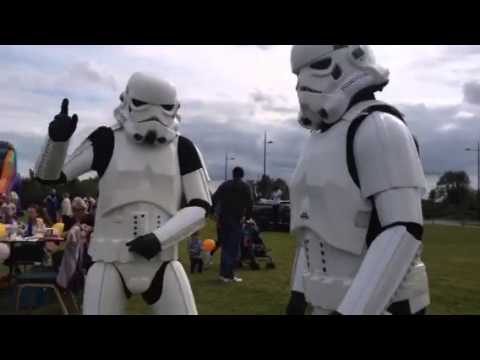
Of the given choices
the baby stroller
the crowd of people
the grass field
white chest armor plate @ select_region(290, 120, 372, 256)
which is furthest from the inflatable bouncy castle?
white chest armor plate @ select_region(290, 120, 372, 256)

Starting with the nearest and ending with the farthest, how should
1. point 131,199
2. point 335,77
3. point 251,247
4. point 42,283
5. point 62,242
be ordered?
point 335,77
point 131,199
point 42,283
point 62,242
point 251,247

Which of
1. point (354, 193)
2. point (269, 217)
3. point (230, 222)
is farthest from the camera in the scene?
point (269, 217)

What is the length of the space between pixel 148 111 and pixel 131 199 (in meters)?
0.60

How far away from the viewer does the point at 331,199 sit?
2.43 m

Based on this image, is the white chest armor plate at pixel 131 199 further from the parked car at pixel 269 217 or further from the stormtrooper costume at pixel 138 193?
the parked car at pixel 269 217

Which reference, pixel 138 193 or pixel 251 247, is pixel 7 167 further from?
pixel 138 193

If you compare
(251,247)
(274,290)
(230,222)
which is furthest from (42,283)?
(251,247)

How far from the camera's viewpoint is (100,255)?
3.58m

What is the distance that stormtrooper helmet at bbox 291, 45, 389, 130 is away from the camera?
253 centimetres

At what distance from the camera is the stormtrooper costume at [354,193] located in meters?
2.16

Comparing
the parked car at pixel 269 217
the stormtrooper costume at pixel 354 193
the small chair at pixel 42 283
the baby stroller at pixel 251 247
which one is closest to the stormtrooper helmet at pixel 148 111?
the stormtrooper costume at pixel 354 193

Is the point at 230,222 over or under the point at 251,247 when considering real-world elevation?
over

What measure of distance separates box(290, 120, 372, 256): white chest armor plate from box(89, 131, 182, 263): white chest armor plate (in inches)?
51.5

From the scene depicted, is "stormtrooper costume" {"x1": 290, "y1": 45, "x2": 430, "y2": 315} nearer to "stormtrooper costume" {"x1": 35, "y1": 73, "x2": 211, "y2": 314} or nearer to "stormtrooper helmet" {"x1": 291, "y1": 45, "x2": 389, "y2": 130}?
"stormtrooper helmet" {"x1": 291, "y1": 45, "x2": 389, "y2": 130}
